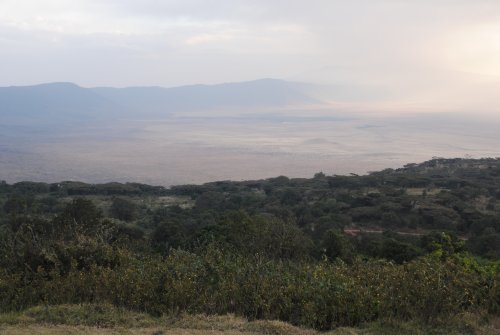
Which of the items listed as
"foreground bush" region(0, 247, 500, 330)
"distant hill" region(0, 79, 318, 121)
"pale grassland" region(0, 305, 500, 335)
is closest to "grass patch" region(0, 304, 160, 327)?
"pale grassland" region(0, 305, 500, 335)

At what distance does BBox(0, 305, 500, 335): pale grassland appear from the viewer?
4480 millimetres

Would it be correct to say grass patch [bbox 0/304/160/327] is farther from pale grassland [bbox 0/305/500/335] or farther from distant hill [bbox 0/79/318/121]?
distant hill [bbox 0/79/318/121]

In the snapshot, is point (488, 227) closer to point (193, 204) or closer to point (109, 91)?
point (193, 204)

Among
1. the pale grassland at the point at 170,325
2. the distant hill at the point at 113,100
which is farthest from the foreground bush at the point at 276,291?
the distant hill at the point at 113,100

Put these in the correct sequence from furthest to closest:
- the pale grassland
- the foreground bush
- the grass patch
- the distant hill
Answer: the distant hill < the foreground bush < the grass patch < the pale grassland

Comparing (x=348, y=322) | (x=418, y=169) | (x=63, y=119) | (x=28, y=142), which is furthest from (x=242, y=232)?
(x=63, y=119)

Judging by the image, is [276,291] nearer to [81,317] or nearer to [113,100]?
[81,317]

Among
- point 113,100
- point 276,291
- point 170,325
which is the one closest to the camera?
point 170,325

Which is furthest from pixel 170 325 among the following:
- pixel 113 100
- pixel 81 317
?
pixel 113 100

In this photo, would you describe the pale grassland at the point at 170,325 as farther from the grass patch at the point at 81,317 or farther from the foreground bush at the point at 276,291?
the foreground bush at the point at 276,291

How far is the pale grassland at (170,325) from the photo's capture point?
4.48 meters

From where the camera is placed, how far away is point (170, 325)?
466cm

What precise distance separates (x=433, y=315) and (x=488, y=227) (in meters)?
12.7

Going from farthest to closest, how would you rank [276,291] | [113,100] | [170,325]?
[113,100]
[276,291]
[170,325]
